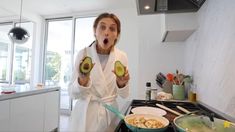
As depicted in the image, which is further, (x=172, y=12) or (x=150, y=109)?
(x=172, y=12)

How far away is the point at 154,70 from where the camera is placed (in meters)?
2.00

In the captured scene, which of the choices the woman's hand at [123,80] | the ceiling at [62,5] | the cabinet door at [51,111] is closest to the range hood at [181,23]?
the woman's hand at [123,80]

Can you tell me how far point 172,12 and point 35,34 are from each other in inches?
127

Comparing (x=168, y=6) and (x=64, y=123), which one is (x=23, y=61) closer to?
(x=64, y=123)

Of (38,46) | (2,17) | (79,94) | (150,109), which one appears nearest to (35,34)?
(38,46)

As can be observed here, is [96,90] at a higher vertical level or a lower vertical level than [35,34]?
lower

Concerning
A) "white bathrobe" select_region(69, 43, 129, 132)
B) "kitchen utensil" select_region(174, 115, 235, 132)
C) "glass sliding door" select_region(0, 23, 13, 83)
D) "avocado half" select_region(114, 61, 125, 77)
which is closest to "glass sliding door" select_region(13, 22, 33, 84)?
"glass sliding door" select_region(0, 23, 13, 83)

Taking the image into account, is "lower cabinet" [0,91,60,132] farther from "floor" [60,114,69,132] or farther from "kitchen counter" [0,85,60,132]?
"floor" [60,114,69,132]

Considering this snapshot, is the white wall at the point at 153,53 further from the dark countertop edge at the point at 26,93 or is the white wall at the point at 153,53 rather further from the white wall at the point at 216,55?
the dark countertop edge at the point at 26,93

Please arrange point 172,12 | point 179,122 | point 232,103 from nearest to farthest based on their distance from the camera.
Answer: point 179,122 < point 232,103 < point 172,12

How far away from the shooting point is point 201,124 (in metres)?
0.61

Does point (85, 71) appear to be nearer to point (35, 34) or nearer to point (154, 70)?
point (154, 70)

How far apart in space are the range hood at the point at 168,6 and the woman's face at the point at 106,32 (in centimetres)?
32

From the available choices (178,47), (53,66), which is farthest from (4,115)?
(53,66)
